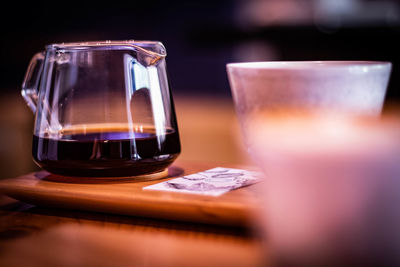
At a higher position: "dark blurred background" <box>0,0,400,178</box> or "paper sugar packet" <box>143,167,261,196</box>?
"dark blurred background" <box>0,0,400,178</box>

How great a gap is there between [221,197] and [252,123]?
0.08 meters

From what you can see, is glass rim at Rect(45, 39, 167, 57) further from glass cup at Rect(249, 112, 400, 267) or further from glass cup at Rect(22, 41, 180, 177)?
glass cup at Rect(249, 112, 400, 267)

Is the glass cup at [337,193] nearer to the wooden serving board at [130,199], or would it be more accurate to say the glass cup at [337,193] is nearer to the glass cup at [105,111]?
the wooden serving board at [130,199]

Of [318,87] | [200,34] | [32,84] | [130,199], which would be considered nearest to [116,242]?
[130,199]

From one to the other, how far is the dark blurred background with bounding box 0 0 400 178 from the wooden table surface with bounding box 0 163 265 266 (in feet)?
4.89

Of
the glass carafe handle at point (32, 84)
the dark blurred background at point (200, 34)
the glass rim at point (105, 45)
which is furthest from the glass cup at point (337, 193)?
the dark blurred background at point (200, 34)

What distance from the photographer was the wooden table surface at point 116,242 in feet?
1.24

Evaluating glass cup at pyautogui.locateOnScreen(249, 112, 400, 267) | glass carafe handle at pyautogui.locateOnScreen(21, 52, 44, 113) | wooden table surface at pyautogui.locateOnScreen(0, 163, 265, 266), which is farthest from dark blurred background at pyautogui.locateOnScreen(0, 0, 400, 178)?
glass cup at pyautogui.locateOnScreen(249, 112, 400, 267)

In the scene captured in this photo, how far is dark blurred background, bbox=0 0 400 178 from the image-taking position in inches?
93.0

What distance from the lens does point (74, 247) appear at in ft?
1.34

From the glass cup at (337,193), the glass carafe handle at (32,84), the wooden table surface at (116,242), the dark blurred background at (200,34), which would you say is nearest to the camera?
the glass cup at (337,193)

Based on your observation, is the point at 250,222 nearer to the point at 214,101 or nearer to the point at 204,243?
the point at 204,243

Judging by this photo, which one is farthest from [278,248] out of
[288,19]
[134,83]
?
[288,19]

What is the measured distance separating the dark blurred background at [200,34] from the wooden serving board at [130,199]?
1421mm
